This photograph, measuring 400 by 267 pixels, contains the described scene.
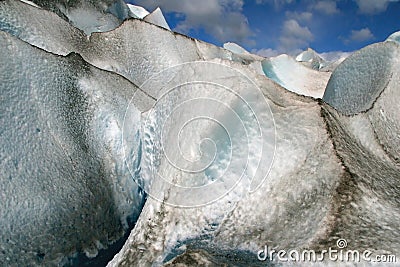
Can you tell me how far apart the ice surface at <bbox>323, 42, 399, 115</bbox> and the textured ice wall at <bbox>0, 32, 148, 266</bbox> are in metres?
0.88

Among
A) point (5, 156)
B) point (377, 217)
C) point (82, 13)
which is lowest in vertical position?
point (377, 217)

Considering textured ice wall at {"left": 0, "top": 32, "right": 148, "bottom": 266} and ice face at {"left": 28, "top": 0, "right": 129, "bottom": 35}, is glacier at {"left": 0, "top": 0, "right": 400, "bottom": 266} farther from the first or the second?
ice face at {"left": 28, "top": 0, "right": 129, "bottom": 35}

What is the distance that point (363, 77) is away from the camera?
6.00ft

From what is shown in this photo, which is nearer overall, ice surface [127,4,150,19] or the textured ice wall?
the textured ice wall

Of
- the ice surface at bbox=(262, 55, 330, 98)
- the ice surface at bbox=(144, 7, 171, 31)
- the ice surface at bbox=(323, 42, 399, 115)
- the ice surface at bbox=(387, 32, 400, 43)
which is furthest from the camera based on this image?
the ice surface at bbox=(144, 7, 171, 31)

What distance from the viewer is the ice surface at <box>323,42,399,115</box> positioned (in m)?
1.66

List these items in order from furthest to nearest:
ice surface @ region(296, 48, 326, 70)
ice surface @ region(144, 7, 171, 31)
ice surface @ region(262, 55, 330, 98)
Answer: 1. ice surface @ region(296, 48, 326, 70)
2. ice surface @ region(144, 7, 171, 31)
3. ice surface @ region(262, 55, 330, 98)

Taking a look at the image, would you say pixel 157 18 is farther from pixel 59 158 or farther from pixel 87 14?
pixel 59 158

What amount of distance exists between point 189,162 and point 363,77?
1.00 metres

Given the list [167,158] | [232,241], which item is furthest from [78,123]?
[232,241]

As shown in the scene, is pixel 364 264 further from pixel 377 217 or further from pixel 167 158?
pixel 167 158

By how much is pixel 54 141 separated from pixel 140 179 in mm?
311

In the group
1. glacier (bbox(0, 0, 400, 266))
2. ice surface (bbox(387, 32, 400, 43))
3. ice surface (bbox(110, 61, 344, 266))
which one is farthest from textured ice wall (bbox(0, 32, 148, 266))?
ice surface (bbox(387, 32, 400, 43))

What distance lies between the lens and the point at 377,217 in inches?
36.8
